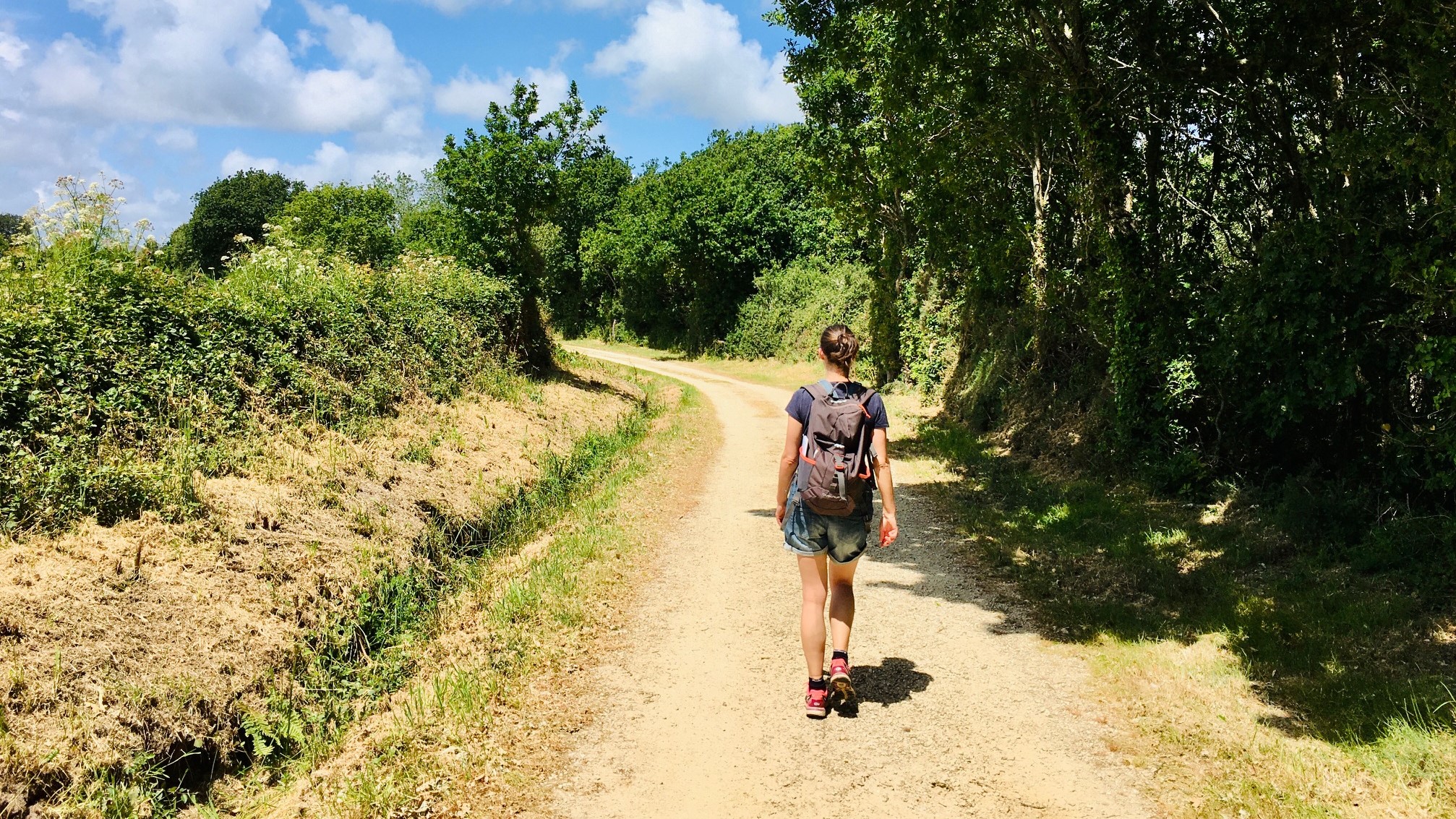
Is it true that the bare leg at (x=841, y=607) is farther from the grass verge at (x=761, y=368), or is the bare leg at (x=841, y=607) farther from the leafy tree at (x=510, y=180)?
the grass verge at (x=761, y=368)

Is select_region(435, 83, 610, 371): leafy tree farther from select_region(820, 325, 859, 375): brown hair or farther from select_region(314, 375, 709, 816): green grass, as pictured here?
select_region(820, 325, 859, 375): brown hair

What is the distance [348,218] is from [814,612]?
5988 cm

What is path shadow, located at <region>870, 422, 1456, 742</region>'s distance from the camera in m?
5.59

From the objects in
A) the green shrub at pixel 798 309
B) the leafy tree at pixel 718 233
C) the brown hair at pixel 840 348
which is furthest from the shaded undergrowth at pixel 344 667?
the leafy tree at pixel 718 233

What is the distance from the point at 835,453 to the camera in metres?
5.21

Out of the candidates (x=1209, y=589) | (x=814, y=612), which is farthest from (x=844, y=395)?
(x=1209, y=589)

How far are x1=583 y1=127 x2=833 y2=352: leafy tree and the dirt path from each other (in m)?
29.8

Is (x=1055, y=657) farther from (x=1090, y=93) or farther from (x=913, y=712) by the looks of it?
(x=1090, y=93)

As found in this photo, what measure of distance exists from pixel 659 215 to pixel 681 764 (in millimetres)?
37446

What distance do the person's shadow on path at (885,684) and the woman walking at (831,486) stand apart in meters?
0.11

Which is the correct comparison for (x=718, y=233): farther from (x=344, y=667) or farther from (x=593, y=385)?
(x=344, y=667)

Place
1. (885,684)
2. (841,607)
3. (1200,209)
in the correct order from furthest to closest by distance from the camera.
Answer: (1200,209)
(885,684)
(841,607)

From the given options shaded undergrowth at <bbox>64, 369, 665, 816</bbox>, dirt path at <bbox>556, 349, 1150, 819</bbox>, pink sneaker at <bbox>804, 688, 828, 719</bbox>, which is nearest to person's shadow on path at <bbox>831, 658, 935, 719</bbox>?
dirt path at <bbox>556, 349, 1150, 819</bbox>

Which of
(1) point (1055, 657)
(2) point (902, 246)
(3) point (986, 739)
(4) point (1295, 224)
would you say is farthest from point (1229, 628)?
(2) point (902, 246)
